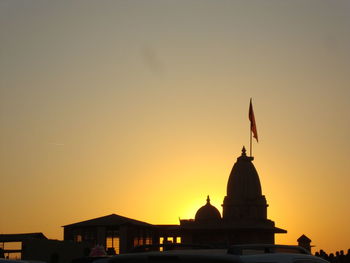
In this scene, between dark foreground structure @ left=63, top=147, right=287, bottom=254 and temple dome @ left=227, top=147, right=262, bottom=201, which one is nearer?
dark foreground structure @ left=63, top=147, right=287, bottom=254

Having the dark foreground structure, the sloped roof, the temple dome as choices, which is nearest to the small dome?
the dark foreground structure

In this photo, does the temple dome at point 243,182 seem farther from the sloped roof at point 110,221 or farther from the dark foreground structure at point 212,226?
the sloped roof at point 110,221

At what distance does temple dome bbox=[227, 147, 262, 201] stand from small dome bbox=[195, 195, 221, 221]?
228cm

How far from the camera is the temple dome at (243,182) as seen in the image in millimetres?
83356

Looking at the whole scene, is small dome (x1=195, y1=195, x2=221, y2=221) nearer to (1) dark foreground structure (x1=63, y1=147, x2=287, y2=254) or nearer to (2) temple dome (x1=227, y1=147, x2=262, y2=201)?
(1) dark foreground structure (x1=63, y1=147, x2=287, y2=254)

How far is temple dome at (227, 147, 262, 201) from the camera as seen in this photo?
273 feet

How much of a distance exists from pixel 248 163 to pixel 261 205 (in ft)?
17.7

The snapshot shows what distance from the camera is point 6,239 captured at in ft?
122

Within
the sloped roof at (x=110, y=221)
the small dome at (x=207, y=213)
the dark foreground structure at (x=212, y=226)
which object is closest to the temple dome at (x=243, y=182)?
the dark foreground structure at (x=212, y=226)

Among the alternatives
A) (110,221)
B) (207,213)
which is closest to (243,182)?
(207,213)

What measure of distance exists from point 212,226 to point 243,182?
1134 cm

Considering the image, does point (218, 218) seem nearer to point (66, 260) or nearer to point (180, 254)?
point (66, 260)

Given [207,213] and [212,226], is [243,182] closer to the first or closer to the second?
[207,213]

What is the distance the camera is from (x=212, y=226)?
73.8 metres
